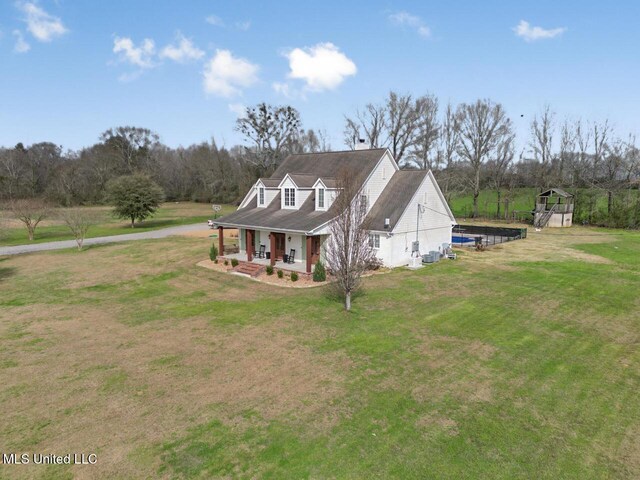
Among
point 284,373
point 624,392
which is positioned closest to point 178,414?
point 284,373

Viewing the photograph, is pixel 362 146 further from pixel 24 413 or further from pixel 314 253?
pixel 24 413

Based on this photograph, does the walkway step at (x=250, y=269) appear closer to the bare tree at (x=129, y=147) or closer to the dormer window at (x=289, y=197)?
the dormer window at (x=289, y=197)

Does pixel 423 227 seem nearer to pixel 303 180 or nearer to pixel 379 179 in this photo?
pixel 379 179

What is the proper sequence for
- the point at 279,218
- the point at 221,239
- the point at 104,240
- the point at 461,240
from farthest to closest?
the point at 104,240 < the point at 461,240 < the point at 221,239 < the point at 279,218

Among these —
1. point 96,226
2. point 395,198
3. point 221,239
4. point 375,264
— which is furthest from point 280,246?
point 96,226

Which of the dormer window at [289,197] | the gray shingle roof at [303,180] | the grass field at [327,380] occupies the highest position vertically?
the gray shingle roof at [303,180]

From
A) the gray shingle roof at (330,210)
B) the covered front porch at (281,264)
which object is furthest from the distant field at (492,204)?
the covered front porch at (281,264)
